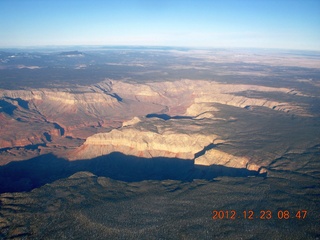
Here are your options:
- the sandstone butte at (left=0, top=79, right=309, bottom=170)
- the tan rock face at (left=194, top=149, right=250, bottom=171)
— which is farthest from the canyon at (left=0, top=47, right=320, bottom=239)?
the sandstone butte at (left=0, top=79, right=309, bottom=170)

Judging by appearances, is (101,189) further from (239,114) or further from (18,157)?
(239,114)

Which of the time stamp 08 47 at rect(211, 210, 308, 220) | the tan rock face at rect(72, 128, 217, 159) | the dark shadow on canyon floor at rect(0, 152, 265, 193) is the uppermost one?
the time stamp 08 47 at rect(211, 210, 308, 220)

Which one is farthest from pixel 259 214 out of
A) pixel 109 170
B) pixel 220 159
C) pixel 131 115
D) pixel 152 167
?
pixel 131 115

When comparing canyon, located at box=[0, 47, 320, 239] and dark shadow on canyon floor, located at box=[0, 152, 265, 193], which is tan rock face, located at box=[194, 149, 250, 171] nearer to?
canyon, located at box=[0, 47, 320, 239]

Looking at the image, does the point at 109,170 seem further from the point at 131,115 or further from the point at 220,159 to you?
the point at 131,115

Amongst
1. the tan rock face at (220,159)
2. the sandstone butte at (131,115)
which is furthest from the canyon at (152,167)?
the sandstone butte at (131,115)
